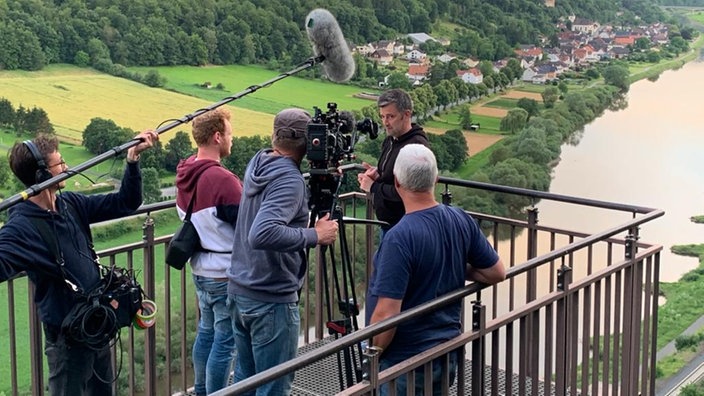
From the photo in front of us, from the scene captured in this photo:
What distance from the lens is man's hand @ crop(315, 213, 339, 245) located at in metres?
2.44

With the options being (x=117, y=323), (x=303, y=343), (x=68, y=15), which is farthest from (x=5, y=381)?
(x=117, y=323)

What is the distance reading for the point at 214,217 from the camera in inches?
111

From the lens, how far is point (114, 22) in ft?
109

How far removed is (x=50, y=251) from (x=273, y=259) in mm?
649

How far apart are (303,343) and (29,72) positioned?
30597 mm

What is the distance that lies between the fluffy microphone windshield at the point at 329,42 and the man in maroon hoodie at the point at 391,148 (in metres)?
0.69

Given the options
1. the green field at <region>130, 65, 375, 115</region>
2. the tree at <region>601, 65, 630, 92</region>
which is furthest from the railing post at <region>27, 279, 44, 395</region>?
the tree at <region>601, 65, 630, 92</region>

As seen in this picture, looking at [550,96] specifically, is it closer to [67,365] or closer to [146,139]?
[146,139]

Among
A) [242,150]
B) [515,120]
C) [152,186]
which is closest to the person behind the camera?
[152,186]

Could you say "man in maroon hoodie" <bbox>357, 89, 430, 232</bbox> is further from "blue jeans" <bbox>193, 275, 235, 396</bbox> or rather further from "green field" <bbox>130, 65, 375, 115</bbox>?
"green field" <bbox>130, 65, 375, 115</bbox>

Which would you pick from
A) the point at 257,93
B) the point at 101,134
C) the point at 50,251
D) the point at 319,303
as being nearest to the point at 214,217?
the point at 50,251

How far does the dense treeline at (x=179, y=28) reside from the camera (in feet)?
101

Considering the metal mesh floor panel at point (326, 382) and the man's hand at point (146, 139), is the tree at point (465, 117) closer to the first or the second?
the metal mesh floor panel at point (326, 382)

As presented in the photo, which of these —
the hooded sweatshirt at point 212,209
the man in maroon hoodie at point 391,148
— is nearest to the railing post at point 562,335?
the man in maroon hoodie at point 391,148
